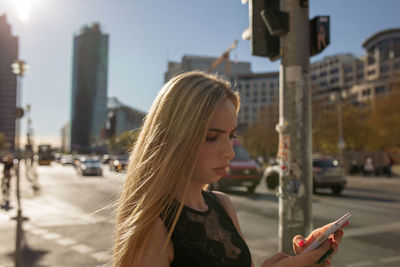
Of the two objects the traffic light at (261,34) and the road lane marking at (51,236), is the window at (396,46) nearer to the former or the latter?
the road lane marking at (51,236)

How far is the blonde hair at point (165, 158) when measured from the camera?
1.16m

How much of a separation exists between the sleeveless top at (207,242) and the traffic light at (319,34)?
215 cm

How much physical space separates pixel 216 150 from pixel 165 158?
188mm

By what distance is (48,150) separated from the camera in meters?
57.5

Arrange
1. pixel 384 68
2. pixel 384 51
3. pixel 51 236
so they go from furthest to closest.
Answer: pixel 384 51
pixel 384 68
pixel 51 236

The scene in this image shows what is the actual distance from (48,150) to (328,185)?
177 feet

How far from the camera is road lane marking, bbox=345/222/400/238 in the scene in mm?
6957

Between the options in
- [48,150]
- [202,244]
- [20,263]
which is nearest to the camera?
[202,244]

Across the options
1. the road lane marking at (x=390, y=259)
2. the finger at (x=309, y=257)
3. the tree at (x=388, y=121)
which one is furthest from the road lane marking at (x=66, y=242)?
the tree at (x=388, y=121)

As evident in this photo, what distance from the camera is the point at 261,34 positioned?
3178mm

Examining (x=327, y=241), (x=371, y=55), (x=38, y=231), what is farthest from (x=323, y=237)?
(x=371, y=55)

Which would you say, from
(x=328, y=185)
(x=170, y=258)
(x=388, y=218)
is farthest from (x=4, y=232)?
(x=328, y=185)

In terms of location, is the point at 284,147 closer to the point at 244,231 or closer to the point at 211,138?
the point at 211,138

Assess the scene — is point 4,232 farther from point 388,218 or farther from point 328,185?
point 328,185
